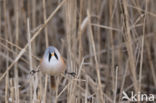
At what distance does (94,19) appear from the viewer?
136 inches

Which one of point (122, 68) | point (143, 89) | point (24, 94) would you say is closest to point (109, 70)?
point (122, 68)

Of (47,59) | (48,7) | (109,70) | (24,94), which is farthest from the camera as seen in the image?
(48,7)

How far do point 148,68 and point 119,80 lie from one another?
0.37m

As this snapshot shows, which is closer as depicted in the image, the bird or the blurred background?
the bird

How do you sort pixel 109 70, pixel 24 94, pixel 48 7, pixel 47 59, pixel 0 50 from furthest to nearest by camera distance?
pixel 48 7 < pixel 0 50 < pixel 109 70 < pixel 24 94 < pixel 47 59

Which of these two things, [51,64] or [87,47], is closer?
[51,64]

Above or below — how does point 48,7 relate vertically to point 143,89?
above

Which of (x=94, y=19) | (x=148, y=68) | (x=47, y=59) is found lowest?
(x=148, y=68)

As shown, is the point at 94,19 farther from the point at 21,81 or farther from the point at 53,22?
the point at 21,81

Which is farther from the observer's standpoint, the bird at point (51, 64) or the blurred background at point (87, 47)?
the blurred background at point (87, 47)

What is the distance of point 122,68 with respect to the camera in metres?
3.47

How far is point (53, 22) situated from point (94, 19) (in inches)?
29.5

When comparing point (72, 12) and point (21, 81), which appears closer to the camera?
point (72, 12)

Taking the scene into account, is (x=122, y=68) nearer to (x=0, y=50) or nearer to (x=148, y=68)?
(x=148, y=68)
